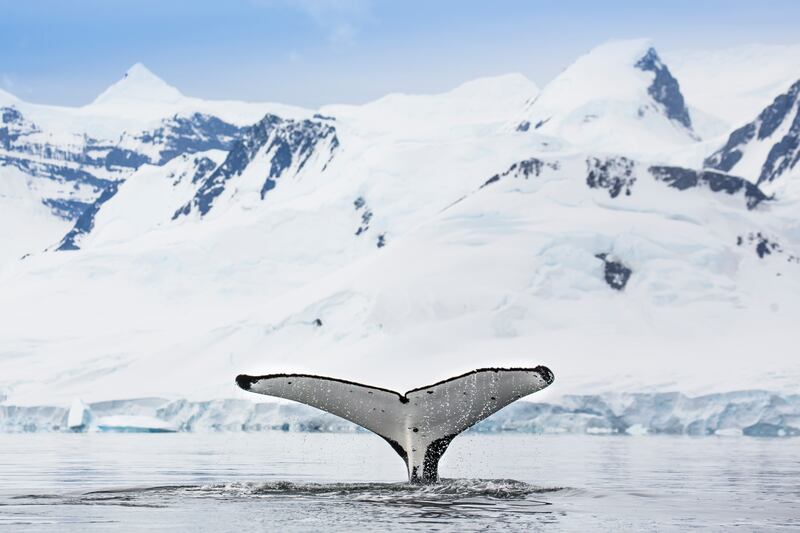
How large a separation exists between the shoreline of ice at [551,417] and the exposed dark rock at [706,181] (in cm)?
2851

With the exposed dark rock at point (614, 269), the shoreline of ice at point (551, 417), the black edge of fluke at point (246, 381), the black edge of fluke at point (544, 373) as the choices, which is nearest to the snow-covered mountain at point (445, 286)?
the exposed dark rock at point (614, 269)

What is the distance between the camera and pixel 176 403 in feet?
202

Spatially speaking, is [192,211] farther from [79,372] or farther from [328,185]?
[79,372]

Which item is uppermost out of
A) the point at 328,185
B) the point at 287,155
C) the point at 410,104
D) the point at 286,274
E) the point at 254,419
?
the point at 410,104

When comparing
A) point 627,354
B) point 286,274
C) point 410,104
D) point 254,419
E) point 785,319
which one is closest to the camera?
point 254,419

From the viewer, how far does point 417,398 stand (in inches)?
455

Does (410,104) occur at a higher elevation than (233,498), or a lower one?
higher

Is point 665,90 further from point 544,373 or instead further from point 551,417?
point 544,373

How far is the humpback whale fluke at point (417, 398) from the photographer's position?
1112 cm

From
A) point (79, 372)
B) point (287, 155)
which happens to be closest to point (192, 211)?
point (287, 155)

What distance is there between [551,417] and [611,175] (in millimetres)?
29750

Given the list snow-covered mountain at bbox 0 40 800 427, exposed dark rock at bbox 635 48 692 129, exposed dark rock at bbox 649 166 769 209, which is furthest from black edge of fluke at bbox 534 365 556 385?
exposed dark rock at bbox 635 48 692 129

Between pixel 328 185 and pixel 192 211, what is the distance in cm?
3358

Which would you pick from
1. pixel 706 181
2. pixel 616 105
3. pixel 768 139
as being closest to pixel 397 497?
pixel 706 181
